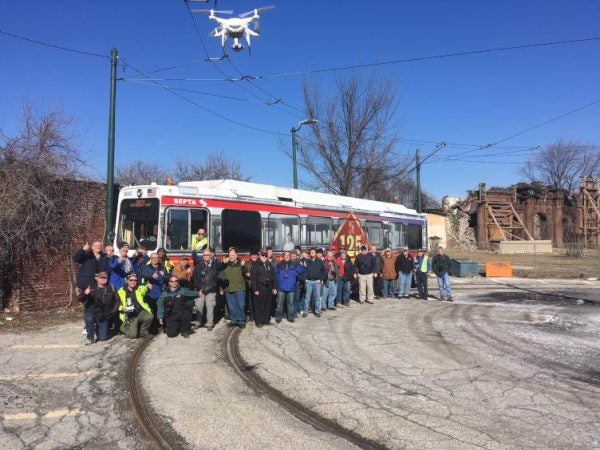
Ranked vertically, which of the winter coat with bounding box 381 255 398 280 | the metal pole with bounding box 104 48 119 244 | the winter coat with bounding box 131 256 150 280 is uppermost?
the metal pole with bounding box 104 48 119 244

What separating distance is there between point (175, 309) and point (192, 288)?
1403 mm

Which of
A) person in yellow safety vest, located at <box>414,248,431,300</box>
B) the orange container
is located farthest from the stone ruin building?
person in yellow safety vest, located at <box>414,248,431,300</box>

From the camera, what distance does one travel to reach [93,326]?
372 inches

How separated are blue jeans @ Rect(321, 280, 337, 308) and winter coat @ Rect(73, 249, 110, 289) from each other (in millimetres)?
5914

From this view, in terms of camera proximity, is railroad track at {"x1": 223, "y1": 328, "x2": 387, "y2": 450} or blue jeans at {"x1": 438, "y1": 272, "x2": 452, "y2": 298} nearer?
railroad track at {"x1": 223, "y1": 328, "x2": 387, "y2": 450}

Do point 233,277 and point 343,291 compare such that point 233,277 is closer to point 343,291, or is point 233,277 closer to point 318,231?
point 343,291

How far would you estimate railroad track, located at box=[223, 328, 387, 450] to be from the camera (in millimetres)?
5059

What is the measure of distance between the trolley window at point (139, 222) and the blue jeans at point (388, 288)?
323 inches

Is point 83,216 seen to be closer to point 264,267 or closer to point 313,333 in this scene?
point 264,267

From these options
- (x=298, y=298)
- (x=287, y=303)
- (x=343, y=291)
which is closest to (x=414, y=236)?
(x=343, y=291)

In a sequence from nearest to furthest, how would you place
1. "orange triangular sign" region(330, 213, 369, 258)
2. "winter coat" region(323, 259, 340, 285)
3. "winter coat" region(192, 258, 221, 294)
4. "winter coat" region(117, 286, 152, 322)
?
"winter coat" region(117, 286, 152, 322)
"winter coat" region(192, 258, 221, 294)
"winter coat" region(323, 259, 340, 285)
"orange triangular sign" region(330, 213, 369, 258)

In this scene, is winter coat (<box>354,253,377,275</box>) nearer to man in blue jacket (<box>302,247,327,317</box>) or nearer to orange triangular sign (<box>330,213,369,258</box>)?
orange triangular sign (<box>330,213,369,258</box>)

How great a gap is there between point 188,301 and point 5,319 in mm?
4567

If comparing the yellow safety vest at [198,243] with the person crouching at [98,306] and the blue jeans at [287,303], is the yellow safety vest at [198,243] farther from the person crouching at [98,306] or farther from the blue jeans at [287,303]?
the person crouching at [98,306]
